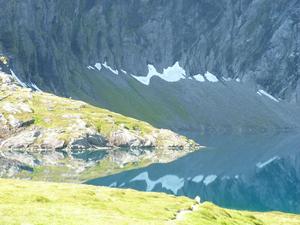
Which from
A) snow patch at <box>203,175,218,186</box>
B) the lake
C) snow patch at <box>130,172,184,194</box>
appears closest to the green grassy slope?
the lake

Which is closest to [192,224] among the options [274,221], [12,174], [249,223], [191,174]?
[249,223]

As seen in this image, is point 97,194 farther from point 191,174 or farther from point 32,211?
point 191,174

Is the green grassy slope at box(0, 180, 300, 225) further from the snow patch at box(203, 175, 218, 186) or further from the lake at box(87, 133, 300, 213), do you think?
the snow patch at box(203, 175, 218, 186)

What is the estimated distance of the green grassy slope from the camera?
4197 cm

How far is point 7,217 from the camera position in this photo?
39656mm

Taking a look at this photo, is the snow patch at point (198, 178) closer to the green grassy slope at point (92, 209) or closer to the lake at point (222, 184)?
the lake at point (222, 184)

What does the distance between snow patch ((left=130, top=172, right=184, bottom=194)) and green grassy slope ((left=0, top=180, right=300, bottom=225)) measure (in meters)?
79.7

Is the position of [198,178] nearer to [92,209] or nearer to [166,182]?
[166,182]

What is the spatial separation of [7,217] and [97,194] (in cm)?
2745

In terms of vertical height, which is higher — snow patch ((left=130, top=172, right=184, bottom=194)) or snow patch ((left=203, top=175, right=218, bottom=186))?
snow patch ((left=203, top=175, right=218, bottom=186))

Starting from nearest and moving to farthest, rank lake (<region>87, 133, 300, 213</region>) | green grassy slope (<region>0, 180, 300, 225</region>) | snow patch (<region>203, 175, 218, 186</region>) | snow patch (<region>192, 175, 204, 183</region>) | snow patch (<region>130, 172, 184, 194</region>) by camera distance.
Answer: green grassy slope (<region>0, 180, 300, 225</region>), lake (<region>87, 133, 300, 213</region>), snow patch (<region>130, 172, 184, 194</region>), snow patch (<region>203, 175, 218, 186</region>), snow patch (<region>192, 175, 204, 183</region>)

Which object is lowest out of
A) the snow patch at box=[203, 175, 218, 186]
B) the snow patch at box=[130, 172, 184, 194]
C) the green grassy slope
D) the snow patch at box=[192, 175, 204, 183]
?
the snow patch at box=[130, 172, 184, 194]

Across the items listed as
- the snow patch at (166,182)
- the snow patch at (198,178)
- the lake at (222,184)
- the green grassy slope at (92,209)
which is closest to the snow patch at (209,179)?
the lake at (222,184)

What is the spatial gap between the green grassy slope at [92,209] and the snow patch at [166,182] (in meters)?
79.7
